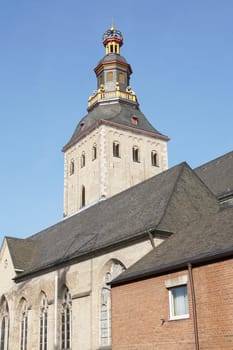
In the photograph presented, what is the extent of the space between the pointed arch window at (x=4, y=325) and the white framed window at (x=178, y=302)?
18.1 m

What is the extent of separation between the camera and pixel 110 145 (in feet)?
155

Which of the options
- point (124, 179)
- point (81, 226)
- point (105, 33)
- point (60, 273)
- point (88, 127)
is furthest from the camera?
point (105, 33)

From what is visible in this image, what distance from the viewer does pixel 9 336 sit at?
29.5m

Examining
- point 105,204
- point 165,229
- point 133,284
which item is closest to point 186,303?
point 133,284

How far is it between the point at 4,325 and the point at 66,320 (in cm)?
799

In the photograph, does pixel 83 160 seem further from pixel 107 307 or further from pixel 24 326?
pixel 107 307

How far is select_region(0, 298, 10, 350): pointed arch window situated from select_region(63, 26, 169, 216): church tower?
1580 centimetres

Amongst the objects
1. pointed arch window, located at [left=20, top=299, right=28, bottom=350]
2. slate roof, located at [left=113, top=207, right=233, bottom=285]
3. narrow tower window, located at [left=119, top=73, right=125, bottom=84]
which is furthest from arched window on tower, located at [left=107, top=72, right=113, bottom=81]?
slate roof, located at [left=113, top=207, right=233, bottom=285]

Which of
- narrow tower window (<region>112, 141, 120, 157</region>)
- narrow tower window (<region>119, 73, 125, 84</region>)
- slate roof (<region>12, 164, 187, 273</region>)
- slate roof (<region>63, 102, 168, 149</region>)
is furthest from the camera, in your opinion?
narrow tower window (<region>119, 73, 125, 84</region>)

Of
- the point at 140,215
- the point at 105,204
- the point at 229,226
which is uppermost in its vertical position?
the point at 105,204

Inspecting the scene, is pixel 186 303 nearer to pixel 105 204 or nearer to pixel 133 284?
pixel 133 284

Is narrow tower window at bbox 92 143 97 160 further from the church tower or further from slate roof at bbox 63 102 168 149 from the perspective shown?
slate roof at bbox 63 102 168 149

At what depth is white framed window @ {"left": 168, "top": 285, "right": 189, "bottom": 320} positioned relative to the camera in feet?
48.0

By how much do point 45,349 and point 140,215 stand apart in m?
9.24
